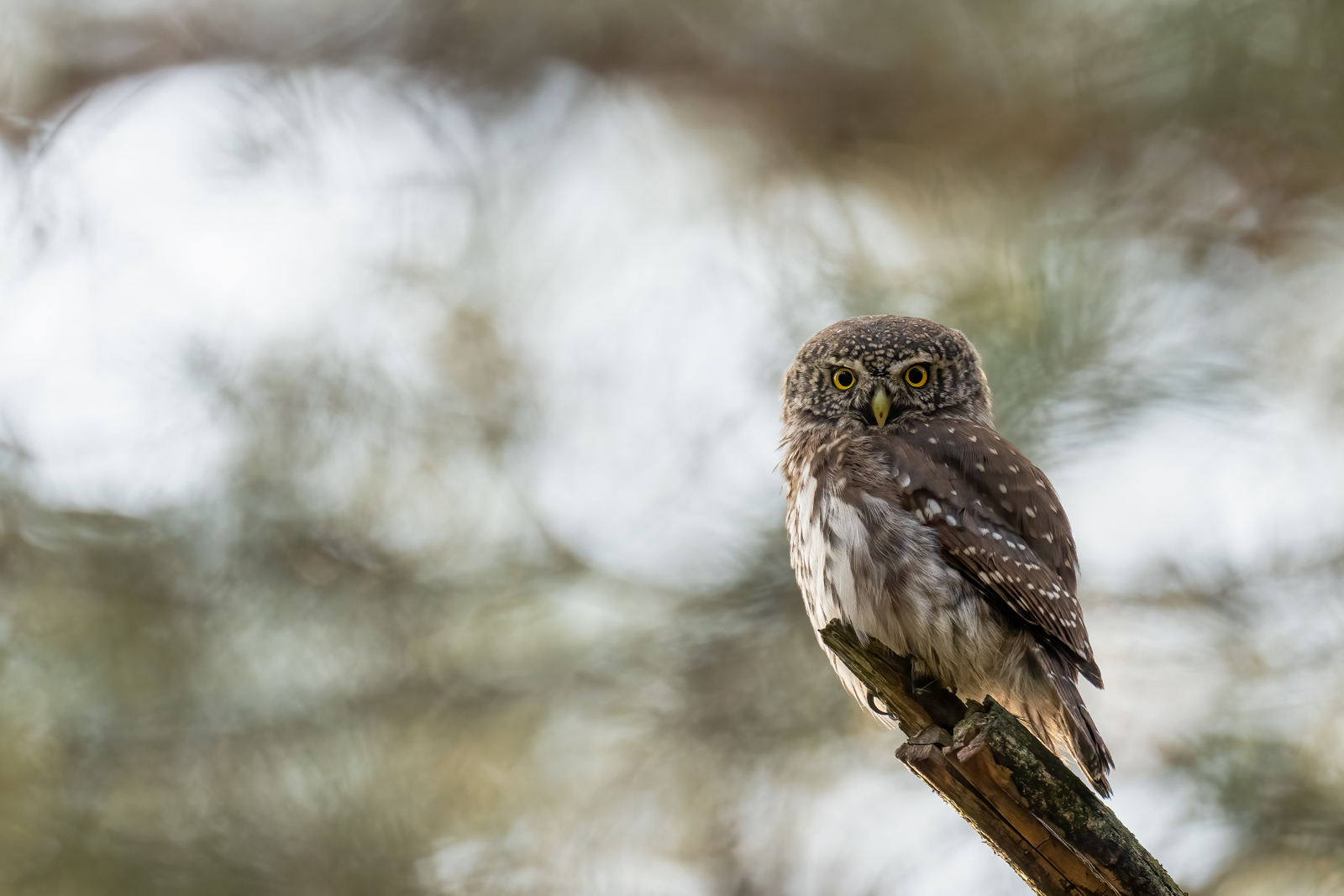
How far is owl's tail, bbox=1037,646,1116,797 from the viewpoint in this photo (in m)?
2.81

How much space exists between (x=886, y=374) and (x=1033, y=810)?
155 cm

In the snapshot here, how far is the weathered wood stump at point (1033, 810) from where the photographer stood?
1.87m

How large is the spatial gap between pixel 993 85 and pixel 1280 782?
249 centimetres

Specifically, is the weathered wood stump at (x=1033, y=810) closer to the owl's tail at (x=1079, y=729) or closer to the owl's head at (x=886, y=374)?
the owl's tail at (x=1079, y=729)

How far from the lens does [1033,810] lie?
1919mm

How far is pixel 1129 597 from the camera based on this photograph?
4035mm

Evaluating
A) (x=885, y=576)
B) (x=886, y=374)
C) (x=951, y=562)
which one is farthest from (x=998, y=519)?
(x=886, y=374)

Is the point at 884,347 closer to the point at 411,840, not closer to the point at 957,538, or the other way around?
the point at 957,538

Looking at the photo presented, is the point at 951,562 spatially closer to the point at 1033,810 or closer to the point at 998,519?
the point at 998,519

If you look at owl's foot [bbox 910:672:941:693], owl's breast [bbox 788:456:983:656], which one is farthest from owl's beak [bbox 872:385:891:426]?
owl's foot [bbox 910:672:941:693]

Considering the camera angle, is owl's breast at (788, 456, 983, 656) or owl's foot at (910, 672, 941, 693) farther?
owl's breast at (788, 456, 983, 656)

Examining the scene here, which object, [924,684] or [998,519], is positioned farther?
[998,519]

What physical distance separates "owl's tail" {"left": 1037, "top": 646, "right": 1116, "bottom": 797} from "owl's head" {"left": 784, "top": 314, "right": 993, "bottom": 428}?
2.49 feet

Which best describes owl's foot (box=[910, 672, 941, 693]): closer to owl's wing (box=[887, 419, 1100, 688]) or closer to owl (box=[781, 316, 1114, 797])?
owl (box=[781, 316, 1114, 797])
